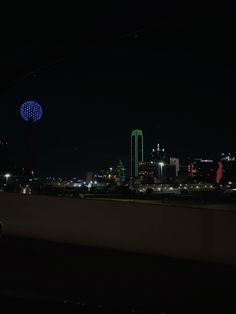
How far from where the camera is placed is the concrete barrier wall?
9.59m

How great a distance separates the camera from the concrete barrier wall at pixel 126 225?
31.4ft

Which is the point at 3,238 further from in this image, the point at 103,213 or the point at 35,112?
the point at 35,112

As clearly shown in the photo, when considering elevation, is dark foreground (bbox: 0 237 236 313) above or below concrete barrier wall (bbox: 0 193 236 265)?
below

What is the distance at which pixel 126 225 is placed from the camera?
10.8m

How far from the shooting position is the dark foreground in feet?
18.6

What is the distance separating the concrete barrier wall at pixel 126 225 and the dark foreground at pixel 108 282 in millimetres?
403

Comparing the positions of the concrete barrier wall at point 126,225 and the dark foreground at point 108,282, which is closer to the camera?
the dark foreground at point 108,282

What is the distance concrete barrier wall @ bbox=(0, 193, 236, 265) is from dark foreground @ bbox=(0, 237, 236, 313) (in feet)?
1.32

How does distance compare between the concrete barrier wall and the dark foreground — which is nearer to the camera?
the dark foreground

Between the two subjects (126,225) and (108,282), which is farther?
(126,225)

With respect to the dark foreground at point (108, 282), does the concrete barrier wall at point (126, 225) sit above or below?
above

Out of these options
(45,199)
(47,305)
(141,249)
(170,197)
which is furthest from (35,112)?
(47,305)

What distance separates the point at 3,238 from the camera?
12.2 metres

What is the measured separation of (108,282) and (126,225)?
353cm
